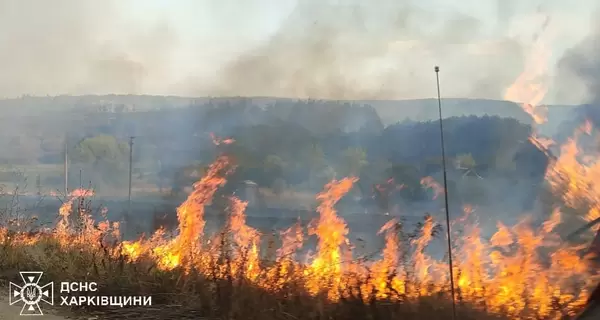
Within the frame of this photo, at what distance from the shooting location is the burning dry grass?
396 centimetres

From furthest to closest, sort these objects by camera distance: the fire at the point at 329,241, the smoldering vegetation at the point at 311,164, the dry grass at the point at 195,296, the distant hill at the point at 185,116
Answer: the distant hill at the point at 185,116
the smoldering vegetation at the point at 311,164
the fire at the point at 329,241
the dry grass at the point at 195,296

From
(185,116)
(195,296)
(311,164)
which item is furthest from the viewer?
(185,116)

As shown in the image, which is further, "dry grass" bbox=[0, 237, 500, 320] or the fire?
the fire

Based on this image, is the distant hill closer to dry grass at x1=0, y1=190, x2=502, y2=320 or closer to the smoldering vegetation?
the smoldering vegetation

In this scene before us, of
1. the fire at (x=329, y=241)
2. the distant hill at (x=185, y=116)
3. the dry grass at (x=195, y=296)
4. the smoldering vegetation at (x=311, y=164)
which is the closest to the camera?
the dry grass at (x=195, y=296)

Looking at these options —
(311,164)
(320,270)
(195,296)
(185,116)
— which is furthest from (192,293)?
(185,116)

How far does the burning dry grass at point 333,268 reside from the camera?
156 inches

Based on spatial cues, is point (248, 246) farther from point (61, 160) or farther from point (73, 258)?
point (61, 160)

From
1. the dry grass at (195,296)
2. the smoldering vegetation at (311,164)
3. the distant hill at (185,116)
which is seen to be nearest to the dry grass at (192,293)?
the dry grass at (195,296)

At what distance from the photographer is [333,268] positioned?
446 centimetres

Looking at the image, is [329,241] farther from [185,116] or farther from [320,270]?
[185,116]

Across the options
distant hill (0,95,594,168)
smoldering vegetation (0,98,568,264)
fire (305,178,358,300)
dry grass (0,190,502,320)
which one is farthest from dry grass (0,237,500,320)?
distant hill (0,95,594,168)

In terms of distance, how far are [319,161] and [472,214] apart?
1531mm

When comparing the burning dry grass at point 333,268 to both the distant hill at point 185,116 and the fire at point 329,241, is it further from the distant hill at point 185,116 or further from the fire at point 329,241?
the distant hill at point 185,116
